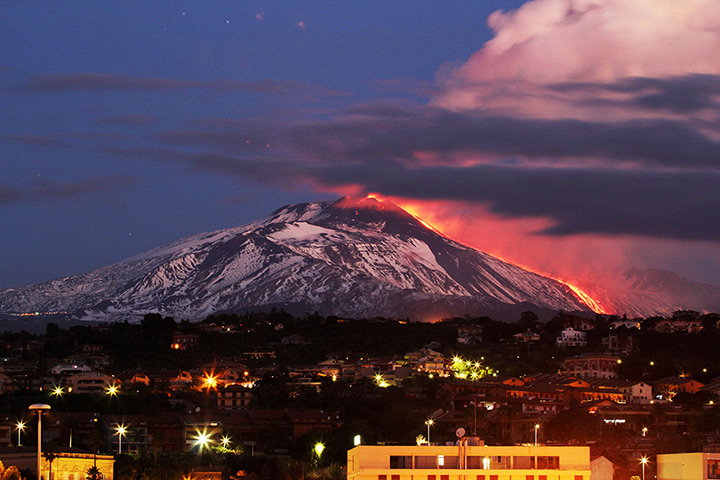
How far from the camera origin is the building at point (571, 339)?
13923 centimetres

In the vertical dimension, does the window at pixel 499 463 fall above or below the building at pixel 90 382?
below

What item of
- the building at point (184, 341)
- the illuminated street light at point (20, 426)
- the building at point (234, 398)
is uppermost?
the building at point (184, 341)

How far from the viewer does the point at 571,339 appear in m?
141

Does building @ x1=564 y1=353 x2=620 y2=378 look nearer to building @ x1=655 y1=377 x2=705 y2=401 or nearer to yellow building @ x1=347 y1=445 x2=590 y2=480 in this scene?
building @ x1=655 y1=377 x2=705 y2=401

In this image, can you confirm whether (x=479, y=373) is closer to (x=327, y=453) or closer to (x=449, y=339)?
(x=449, y=339)

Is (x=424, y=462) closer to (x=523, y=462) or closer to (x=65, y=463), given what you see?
(x=523, y=462)

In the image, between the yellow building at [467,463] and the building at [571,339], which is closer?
the yellow building at [467,463]

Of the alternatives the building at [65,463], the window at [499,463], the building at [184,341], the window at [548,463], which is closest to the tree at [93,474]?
the building at [65,463]

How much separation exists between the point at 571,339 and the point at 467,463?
99218 mm

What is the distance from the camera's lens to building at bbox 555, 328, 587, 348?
13923 centimetres

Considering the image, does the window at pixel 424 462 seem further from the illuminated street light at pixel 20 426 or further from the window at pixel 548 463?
the illuminated street light at pixel 20 426

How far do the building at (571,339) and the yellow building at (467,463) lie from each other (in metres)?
94.6

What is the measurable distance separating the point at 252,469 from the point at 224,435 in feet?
39.8

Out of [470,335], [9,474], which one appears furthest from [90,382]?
[470,335]
